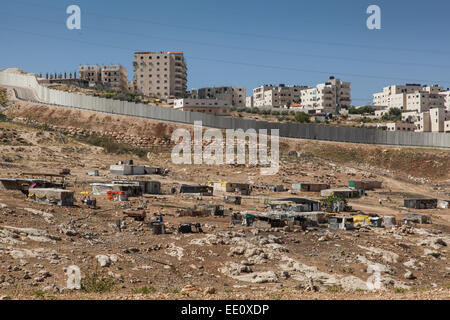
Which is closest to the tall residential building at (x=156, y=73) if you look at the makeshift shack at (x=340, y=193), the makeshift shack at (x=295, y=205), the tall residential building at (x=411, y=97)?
the tall residential building at (x=411, y=97)

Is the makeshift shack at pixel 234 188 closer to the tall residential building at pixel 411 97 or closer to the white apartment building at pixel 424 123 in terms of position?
the white apartment building at pixel 424 123

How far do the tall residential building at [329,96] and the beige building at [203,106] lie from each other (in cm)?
3615

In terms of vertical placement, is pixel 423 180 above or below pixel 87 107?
below

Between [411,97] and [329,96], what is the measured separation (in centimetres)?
2370

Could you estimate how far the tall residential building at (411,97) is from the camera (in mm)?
137750

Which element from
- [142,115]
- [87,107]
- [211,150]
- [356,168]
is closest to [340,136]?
[356,168]

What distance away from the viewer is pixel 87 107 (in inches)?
3093

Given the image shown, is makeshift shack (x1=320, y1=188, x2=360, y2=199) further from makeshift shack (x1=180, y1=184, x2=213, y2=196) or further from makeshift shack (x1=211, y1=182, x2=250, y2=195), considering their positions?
makeshift shack (x1=180, y1=184, x2=213, y2=196)

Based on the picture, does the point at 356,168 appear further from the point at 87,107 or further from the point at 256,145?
the point at 87,107

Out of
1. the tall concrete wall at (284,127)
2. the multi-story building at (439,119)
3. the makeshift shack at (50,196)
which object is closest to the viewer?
the makeshift shack at (50,196)

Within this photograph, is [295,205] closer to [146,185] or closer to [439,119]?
[146,185]

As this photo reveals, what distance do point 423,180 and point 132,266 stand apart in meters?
49.4

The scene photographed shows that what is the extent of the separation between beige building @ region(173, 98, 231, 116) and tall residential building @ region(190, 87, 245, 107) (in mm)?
28898

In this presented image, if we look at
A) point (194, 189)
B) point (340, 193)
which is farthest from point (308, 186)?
point (194, 189)
